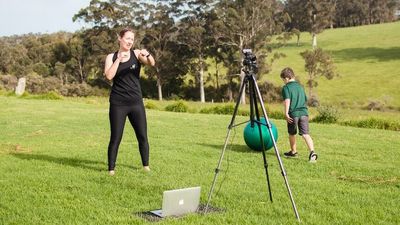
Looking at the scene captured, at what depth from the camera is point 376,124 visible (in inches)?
883

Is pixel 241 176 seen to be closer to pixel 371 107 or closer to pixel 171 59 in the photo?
pixel 371 107

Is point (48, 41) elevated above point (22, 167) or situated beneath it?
elevated above

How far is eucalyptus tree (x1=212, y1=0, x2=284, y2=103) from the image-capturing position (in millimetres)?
55281

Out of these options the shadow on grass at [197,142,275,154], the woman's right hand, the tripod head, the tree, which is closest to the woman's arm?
the woman's right hand

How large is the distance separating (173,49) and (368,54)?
1245 inches

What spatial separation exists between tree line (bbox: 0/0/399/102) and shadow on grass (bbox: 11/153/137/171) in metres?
43.3

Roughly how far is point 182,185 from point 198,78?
1991 inches

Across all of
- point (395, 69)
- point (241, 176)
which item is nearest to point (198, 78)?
point (395, 69)

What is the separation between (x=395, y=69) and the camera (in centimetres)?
6269

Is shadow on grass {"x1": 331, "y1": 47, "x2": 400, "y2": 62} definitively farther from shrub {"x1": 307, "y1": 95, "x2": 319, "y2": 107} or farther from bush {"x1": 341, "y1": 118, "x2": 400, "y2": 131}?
bush {"x1": 341, "y1": 118, "x2": 400, "y2": 131}

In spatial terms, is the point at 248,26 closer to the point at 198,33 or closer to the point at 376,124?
the point at 198,33

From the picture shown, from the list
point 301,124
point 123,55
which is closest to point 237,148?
point 301,124

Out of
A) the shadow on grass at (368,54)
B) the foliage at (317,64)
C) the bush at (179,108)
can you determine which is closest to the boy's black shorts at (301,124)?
the bush at (179,108)

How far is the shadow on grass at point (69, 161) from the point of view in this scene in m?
9.58
